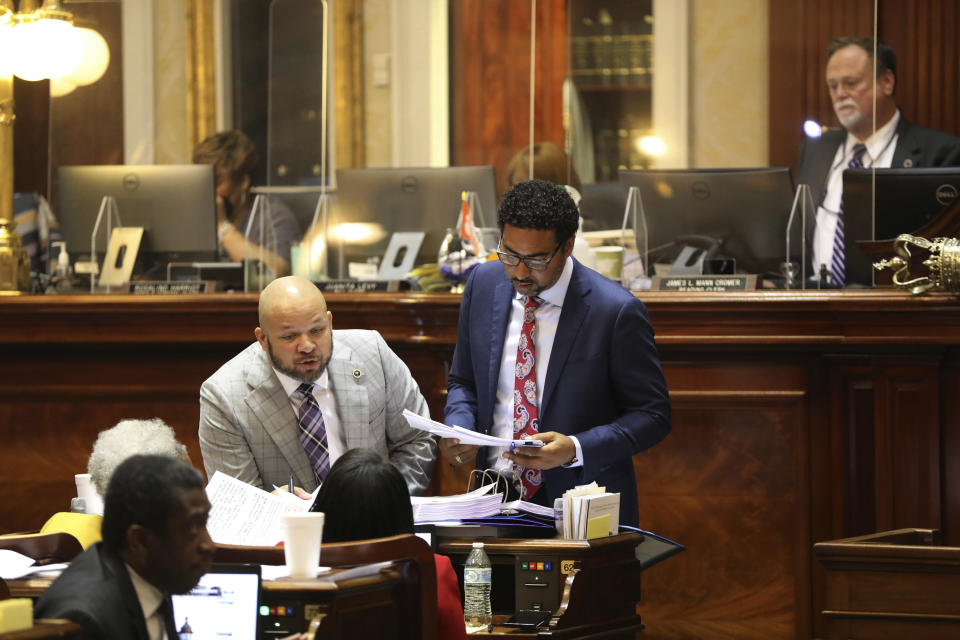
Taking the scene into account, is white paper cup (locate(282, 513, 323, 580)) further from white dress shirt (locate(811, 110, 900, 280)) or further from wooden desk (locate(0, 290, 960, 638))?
white dress shirt (locate(811, 110, 900, 280))

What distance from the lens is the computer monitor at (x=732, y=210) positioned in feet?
15.3

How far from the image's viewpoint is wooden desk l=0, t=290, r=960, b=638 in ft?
12.4

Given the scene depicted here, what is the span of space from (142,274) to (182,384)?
1055mm

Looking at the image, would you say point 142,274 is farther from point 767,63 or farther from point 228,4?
point 767,63

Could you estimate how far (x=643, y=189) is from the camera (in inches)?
189

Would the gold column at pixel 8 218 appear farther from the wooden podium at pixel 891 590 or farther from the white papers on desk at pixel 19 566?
the wooden podium at pixel 891 590

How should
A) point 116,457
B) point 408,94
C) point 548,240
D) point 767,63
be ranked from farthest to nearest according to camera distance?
point 408,94 < point 767,63 < point 548,240 < point 116,457

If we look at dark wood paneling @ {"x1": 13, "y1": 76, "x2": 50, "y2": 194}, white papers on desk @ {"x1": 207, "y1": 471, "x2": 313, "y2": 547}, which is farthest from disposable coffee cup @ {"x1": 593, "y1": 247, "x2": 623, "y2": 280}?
dark wood paneling @ {"x1": 13, "y1": 76, "x2": 50, "y2": 194}

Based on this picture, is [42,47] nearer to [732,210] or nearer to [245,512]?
[732,210]

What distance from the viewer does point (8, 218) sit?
4859mm

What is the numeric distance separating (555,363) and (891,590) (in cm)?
92

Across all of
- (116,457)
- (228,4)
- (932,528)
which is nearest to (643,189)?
(932,528)

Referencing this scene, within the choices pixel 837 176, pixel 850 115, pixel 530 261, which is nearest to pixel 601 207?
pixel 837 176

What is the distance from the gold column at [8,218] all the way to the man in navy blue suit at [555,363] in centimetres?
227
